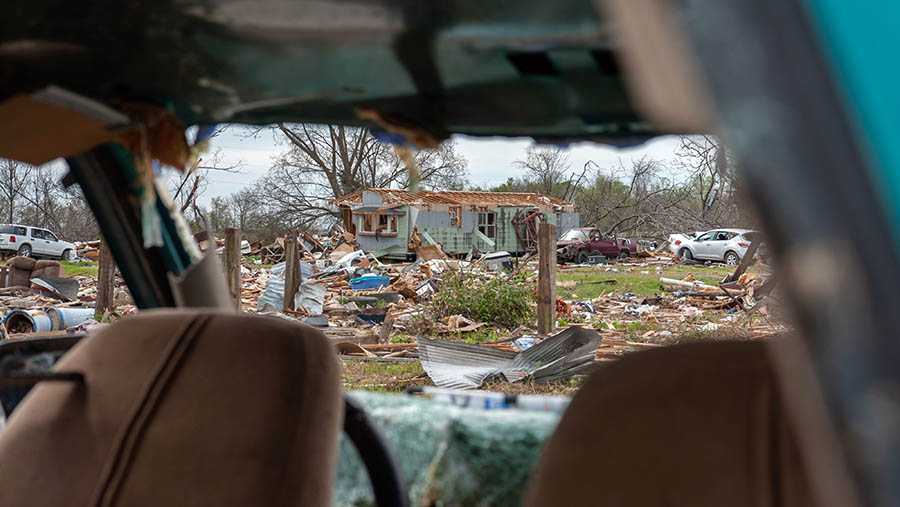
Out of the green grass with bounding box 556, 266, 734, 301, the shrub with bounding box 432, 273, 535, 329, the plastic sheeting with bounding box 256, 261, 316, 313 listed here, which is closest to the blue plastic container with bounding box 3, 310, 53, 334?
the plastic sheeting with bounding box 256, 261, 316, 313

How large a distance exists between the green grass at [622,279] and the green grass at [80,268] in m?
16.3

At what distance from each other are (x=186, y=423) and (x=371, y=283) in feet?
59.7

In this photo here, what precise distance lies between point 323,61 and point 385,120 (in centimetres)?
30

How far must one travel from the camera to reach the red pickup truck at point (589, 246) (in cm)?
2986

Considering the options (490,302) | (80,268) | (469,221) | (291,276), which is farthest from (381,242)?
(490,302)

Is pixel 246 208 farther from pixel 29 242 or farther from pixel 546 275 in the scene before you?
pixel 546 275

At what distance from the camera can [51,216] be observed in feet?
122

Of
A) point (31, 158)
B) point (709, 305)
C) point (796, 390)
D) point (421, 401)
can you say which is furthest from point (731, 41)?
point (709, 305)

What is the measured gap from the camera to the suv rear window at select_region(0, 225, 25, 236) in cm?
2849

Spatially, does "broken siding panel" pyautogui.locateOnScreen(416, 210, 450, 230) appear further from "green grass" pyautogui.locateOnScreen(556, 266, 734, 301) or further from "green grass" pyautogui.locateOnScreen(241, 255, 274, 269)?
"green grass" pyautogui.locateOnScreen(556, 266, 734, 301)

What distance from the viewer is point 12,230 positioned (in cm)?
2872

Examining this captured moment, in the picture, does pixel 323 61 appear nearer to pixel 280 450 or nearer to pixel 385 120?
pixel 385 120

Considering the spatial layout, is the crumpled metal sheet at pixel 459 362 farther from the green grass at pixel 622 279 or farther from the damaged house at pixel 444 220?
the damaged house at pixel 444 220

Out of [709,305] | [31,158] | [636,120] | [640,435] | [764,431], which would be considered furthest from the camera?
[709,305]
